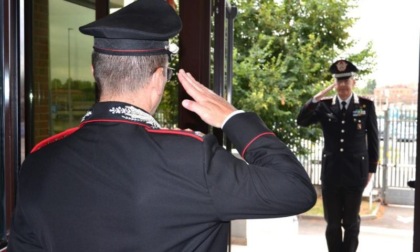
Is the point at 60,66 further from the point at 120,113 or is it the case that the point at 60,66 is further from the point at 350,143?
the point at 120,113

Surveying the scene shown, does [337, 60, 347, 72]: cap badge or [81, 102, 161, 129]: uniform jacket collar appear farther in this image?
[337, 60, 347, 72]: cap badge

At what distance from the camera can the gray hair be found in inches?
33.0

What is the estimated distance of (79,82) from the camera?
3150 millimetres

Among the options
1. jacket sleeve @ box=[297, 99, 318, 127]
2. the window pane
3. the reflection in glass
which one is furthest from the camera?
jacket sleeve @ box=[297, 99, 318, 127]

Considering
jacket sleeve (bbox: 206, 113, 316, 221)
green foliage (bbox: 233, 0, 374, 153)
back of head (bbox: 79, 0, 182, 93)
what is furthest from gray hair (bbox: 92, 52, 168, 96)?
green foliage (bbox: 233, 0, 374, 153)

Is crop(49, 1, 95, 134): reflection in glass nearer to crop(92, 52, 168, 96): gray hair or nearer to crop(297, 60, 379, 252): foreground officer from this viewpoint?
crop(297, 60, 379, 252): foreground officer

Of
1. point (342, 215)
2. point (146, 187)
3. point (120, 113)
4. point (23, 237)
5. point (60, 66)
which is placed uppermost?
point (60, 66)

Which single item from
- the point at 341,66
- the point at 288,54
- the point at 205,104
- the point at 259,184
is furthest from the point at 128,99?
the point at 288,54

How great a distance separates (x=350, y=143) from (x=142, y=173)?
2.84 metres

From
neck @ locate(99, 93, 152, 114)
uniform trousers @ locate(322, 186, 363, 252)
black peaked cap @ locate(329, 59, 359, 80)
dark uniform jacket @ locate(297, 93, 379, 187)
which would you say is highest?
black peaked cap @ locate(329, 59, 359, 80)

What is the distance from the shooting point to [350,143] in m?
3.41

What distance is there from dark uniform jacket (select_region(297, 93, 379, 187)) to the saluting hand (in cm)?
264

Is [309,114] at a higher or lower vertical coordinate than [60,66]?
lower

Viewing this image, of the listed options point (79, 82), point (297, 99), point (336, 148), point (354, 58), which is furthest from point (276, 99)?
point (79, 82)
